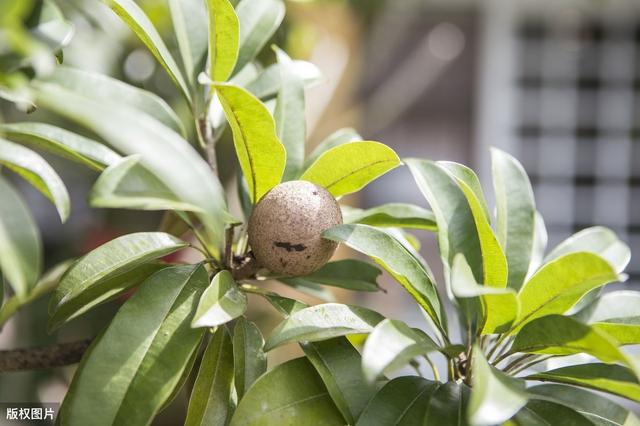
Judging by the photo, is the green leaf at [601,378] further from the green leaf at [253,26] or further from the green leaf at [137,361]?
the green leaf at [253,26]

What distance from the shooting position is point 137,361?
68cm

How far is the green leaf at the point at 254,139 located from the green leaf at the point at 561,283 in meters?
0.29

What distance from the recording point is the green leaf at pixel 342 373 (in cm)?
71

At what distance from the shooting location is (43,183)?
2.10 feet

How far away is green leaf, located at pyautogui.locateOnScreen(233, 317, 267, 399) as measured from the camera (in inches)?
28.8

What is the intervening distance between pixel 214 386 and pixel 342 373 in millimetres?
145

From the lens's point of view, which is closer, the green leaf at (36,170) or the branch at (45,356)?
the green leaf at (36,170)

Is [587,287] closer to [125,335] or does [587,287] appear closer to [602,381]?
[602,381]

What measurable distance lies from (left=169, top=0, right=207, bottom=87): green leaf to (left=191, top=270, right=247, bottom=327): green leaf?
0.31 metres

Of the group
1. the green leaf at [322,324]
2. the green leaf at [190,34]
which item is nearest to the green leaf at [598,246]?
the green leaf at [322,324]

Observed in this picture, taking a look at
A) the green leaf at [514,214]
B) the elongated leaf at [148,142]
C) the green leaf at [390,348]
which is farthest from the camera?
the green leaf at [514,214]

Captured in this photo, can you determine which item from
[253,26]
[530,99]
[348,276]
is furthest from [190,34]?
[530,99]

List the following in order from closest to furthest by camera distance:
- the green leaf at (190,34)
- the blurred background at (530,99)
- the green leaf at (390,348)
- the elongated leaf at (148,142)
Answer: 1. the elongated leaf at (148,142)
2. the green leaf at (390,348)
3. the green leaf at (190,34)
4. the blurred background at (530,99)

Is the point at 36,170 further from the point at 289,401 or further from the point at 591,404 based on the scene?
the point at 591,404
